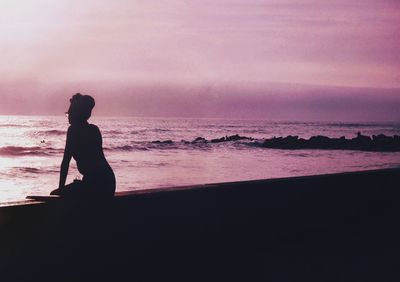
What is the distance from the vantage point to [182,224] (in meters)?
5.02

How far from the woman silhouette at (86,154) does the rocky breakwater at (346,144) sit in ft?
116

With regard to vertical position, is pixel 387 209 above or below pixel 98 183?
below

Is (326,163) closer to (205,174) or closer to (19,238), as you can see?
(205,174)

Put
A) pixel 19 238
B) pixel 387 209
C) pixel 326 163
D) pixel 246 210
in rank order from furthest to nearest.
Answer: pixel 326 163, pixel 387 209, pixel 246 210, pixel 19 238

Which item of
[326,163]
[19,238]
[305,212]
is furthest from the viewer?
[326,163]

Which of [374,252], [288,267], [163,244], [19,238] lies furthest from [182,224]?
[374,252]

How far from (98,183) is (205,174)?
16749 millimetres

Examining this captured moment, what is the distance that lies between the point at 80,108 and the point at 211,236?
5.83ft

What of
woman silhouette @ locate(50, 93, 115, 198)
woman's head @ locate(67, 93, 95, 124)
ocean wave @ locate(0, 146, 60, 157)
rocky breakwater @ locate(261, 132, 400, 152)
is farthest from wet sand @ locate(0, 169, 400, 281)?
rocky breakwater @ locate(261, 132, 400, 152)

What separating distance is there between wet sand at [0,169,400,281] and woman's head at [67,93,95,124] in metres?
0.67

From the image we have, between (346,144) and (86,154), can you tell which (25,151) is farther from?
(86,154)

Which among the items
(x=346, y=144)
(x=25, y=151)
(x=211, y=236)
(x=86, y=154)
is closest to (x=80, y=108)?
(x=86, y=154)

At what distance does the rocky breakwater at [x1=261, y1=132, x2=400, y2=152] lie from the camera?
1486 inches

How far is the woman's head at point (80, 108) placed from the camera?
4.39 metres
